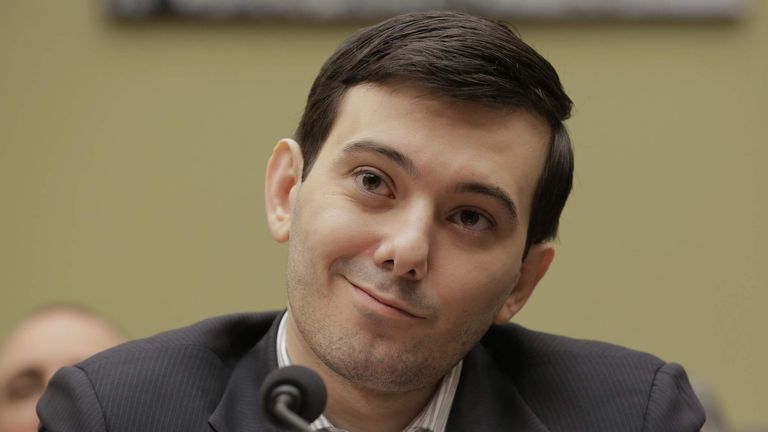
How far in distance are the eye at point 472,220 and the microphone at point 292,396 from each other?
0.55 m

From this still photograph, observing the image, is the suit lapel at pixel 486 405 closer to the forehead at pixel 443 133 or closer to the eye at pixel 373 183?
the forehead at pixel 443 133

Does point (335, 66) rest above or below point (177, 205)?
above

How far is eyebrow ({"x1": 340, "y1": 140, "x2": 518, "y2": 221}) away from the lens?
2.04 meters

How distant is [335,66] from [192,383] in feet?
2.14

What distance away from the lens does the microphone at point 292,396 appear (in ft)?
5.21

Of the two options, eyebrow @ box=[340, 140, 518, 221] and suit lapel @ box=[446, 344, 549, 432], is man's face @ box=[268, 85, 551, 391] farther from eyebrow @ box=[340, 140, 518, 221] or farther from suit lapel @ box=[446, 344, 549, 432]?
suit lapel @ box=[446, 344, 549, 432]

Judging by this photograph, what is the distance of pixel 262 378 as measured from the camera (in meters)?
2.27

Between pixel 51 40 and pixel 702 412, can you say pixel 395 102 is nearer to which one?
pixel 702 412

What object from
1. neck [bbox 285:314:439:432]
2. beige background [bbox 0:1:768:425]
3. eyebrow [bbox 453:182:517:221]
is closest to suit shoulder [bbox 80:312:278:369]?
neck [bbox 285:314:439:432]

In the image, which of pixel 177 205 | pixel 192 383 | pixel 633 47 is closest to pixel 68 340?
pixel 192 383

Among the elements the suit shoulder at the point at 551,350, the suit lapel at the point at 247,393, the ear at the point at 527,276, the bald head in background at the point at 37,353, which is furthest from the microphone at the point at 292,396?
the bald head in background at the point at 37,353

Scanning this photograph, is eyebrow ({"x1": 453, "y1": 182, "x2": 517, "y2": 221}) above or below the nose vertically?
above

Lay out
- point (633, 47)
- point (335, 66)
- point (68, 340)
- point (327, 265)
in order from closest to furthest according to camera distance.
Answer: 1. point (327, 265)
2. point (335, 66)
3. point (68, 340)
4. point (633, 47)

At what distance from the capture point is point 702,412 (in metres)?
2.40
